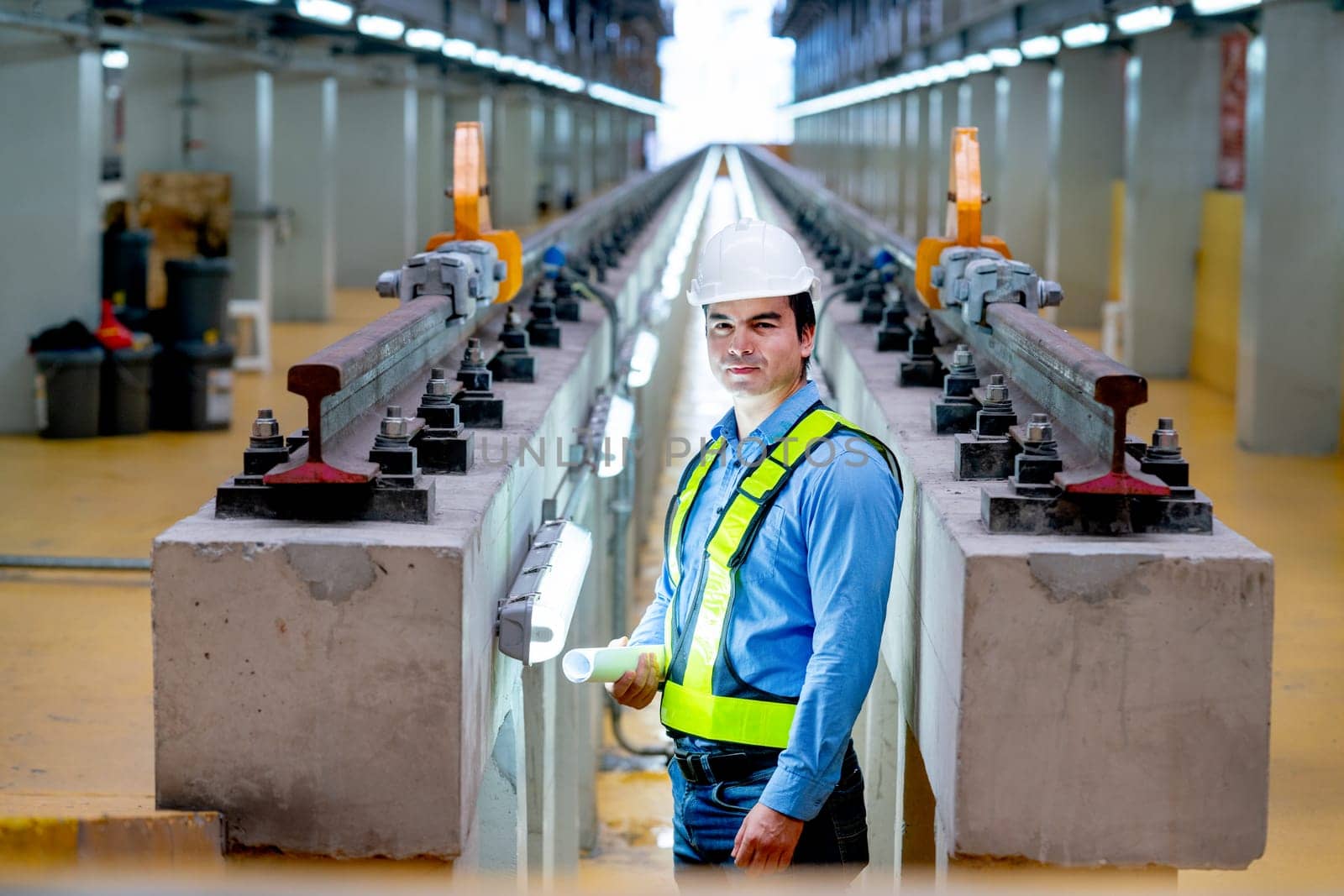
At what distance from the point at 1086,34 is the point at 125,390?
22.9 ft

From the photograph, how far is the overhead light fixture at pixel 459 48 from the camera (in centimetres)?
1475

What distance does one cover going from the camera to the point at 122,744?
385cm

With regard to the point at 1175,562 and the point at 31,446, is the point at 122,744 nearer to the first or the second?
the point at 1175,562

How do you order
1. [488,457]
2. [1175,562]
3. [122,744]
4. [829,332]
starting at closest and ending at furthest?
[1175,562] < [488,457] < [122,744] < [829,332]

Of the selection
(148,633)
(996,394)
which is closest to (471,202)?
(148,633)

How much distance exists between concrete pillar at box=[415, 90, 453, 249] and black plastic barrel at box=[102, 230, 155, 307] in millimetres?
9618

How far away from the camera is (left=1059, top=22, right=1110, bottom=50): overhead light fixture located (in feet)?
35.1

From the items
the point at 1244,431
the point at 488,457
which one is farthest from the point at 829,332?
the point at 1244,431

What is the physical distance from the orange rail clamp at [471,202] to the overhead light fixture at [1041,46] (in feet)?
28.9

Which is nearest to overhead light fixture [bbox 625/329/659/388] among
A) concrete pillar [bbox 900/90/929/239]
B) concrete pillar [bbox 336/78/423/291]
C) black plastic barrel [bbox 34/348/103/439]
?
black plastic barrel [bbox 34/348/103/439]

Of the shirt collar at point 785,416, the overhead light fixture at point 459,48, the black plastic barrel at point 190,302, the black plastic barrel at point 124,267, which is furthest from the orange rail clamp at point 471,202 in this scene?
the overhead light fixture at point 459,48

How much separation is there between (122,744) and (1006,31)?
1175cm

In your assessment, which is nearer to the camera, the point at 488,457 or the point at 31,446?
the point at 488,457

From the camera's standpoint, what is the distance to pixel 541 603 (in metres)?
Result: 2.45
